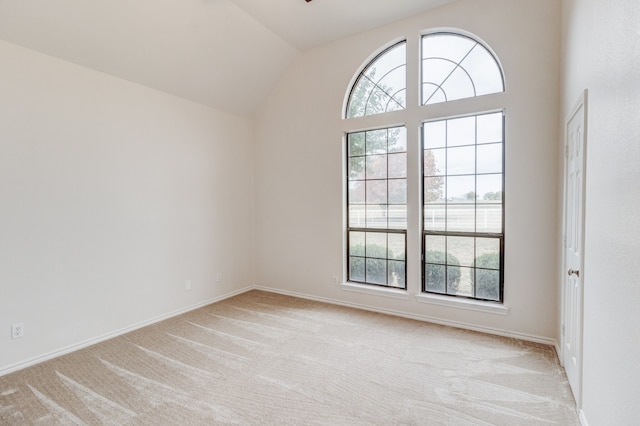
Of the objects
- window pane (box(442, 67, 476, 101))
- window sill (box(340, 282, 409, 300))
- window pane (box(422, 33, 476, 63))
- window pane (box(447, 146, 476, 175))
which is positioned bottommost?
window sill (box(340, 282, 409, 300))

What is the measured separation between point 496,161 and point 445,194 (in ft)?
2.02

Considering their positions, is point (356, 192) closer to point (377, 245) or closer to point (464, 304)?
point (377, 245)

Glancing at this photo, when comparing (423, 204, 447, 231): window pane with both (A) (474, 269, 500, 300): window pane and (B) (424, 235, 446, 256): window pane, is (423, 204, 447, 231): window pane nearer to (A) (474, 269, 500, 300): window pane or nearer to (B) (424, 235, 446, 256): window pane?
(B) (424, 235, 446, 256): window pane

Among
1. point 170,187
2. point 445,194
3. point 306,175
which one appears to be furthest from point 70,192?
point 445,194

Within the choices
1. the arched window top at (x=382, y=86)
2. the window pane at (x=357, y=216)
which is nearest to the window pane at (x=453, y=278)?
the window pane at (x=357, y=216)

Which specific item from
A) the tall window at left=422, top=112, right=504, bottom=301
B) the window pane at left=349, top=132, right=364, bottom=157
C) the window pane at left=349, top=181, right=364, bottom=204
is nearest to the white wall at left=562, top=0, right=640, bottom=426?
the tall window at left=422, top=112, right=504, bottom=301

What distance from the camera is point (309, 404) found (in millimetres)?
2139

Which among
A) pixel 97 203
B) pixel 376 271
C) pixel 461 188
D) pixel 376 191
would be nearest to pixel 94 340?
pixel 97 203

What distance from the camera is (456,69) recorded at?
3.45m

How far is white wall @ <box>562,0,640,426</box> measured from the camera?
1246 mm

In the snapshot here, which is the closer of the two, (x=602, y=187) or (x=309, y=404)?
(x=602, y=187)

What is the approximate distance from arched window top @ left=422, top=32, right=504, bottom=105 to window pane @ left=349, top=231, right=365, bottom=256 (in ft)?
6.16

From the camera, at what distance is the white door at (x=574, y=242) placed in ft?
6.61

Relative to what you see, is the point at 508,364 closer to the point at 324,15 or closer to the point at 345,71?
the point at 345,71
